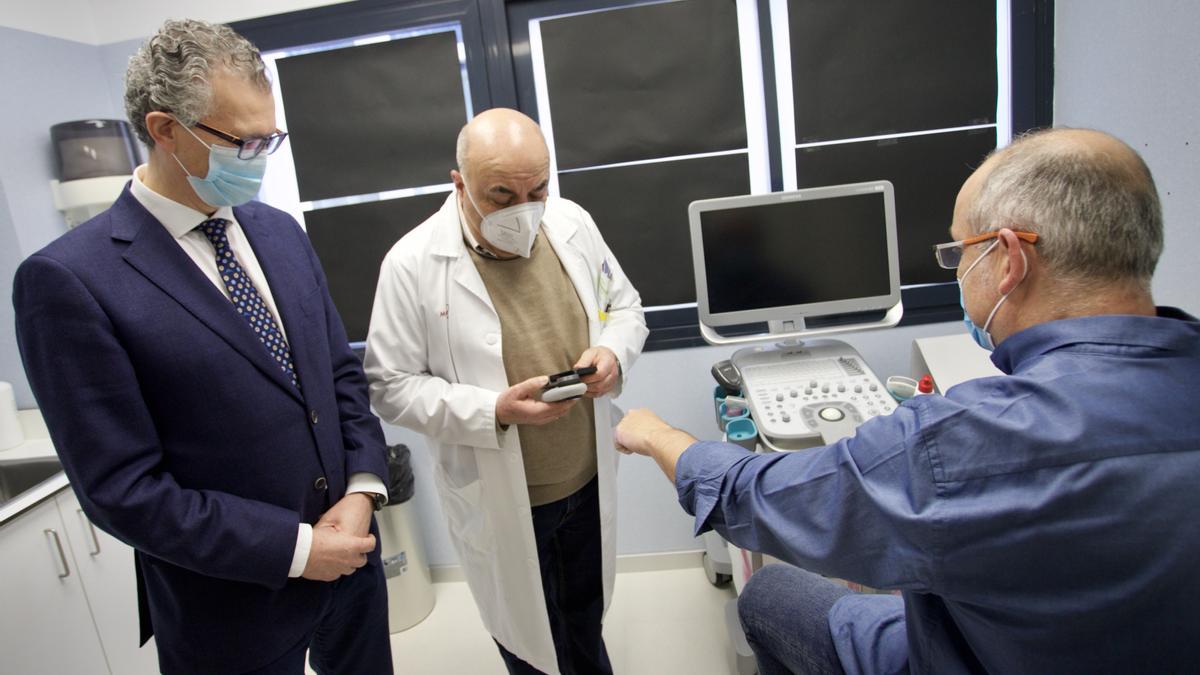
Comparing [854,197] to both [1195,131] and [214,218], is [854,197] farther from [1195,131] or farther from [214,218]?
[214,218]

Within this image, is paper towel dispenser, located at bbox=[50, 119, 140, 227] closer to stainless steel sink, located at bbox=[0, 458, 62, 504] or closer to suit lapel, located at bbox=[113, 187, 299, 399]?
stainless steel sink, located at bbox=[0, 458, 62, 504]

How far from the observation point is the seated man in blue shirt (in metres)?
0.66

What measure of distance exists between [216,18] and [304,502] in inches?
75.6

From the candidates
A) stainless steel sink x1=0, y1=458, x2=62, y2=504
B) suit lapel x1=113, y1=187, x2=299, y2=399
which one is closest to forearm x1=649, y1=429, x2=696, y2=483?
suit lapel x1=113, y1=187, x2=299, y2=399

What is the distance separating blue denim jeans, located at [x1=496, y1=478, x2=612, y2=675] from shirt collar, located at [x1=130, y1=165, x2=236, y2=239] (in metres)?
0.95

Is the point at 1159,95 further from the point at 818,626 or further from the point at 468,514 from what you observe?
the point at 468,514

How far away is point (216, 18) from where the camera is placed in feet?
7.26

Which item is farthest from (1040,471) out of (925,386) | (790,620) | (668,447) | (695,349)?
(695,349)

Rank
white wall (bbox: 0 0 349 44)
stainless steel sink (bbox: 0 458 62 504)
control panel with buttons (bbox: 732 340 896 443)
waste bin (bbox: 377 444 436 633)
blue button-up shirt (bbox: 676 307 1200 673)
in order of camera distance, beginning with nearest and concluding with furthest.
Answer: blue button-up shirt (bbox: 676 307 1200 673) → control panel with buttons (bbox: 732 340 896 443) → stainless steel sink (bbox: 0 458 62 504) → white wall (bbox: 0 0 349 44) → waste bin (bbox: 377 444 436 633)

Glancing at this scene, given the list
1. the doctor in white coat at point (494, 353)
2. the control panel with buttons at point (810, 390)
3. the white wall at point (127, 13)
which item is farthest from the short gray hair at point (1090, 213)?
the white wall at point (127, 13)

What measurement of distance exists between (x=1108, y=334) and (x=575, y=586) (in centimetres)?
127

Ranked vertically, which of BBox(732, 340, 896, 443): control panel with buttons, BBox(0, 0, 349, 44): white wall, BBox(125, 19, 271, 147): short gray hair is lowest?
BBox(732, 340, 896, 443): control panel with buttons

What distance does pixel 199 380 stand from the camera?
0.98m

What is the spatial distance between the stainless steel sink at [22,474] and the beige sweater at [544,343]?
145cm
